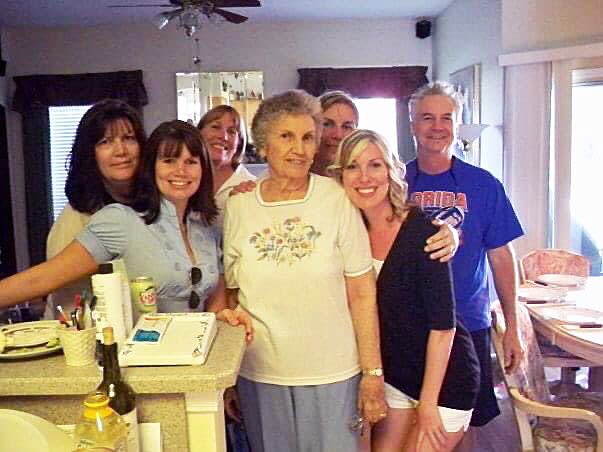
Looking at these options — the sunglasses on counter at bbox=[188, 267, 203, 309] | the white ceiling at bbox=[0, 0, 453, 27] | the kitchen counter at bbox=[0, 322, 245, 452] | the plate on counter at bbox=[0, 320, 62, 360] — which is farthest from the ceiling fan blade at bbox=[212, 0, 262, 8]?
the kitchen counter at bbox=[0, 322, 245, 452]

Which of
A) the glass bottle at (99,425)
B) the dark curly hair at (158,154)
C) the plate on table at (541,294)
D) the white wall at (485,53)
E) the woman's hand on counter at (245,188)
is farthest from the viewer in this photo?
the white wall at (485,53)

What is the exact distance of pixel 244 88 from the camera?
607cm

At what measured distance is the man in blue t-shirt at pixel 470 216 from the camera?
2.07 meters

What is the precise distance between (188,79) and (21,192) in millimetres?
2096

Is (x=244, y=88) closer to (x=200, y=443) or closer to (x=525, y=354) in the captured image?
(x=525, y=354)

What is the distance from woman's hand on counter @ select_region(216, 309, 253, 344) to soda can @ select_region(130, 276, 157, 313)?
0.22 metres

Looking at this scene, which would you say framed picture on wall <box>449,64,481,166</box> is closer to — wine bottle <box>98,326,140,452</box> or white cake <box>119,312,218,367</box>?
white cake <box>119,312,218,367</box>

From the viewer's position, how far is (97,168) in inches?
64.3

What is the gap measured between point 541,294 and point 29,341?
8.40 ft

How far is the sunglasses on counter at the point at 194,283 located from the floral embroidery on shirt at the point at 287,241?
0.16m

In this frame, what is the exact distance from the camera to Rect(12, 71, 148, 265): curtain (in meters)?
6.00

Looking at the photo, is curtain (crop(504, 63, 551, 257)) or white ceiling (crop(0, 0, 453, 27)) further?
white ceiling (crop(0, 0, 453, 27))

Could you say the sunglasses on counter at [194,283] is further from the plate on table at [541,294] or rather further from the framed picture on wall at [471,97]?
the framed picture on wall at [471,97]

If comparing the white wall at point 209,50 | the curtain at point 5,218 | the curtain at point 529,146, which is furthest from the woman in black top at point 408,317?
the curtain at point 5,218
